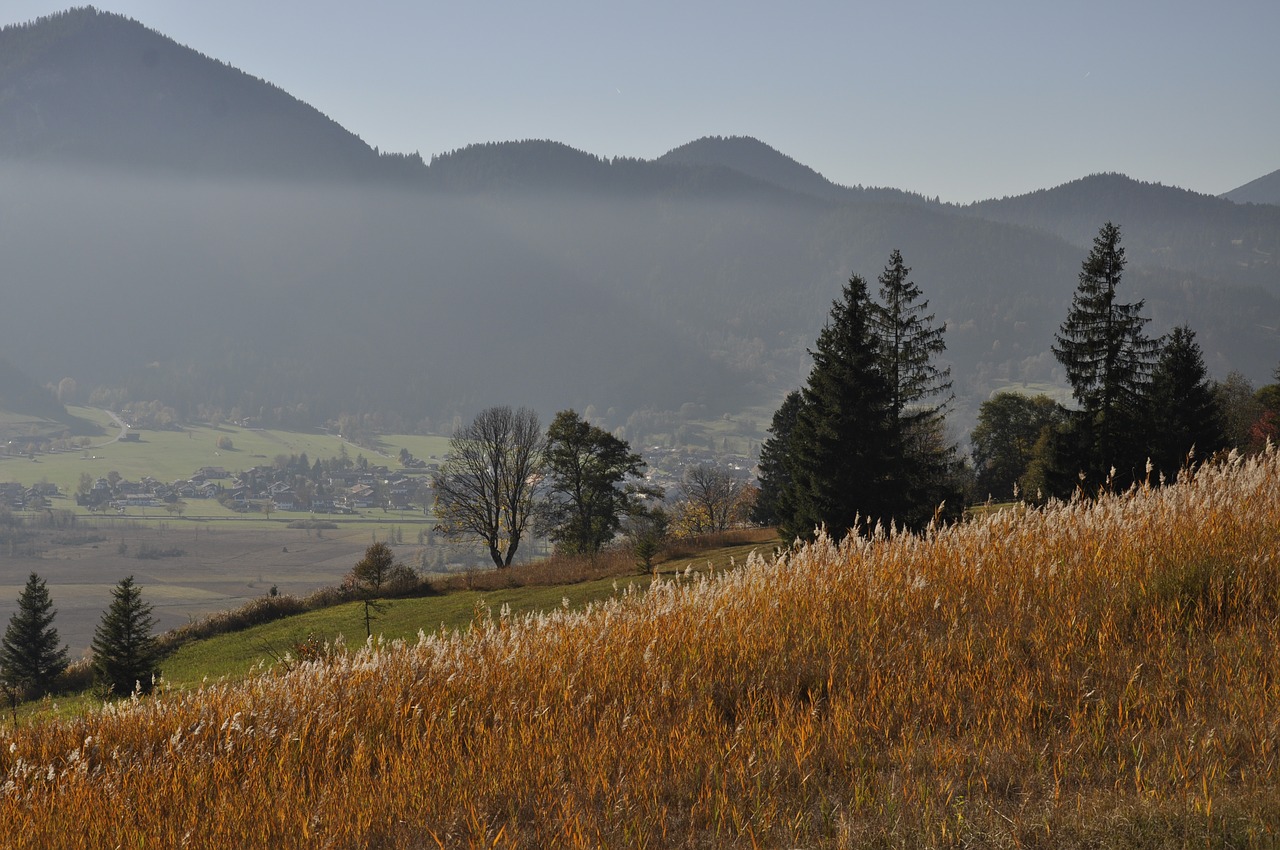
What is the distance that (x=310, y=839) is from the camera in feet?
11.8

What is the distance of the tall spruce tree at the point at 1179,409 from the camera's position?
41250mm

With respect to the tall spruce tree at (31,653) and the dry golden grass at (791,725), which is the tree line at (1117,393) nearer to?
the dry golden grass at (791,725)

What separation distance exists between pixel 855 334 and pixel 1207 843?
36192 millimetres

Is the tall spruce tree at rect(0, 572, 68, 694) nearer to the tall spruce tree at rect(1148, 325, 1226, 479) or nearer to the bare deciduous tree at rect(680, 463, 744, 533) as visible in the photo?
the bare deciduous tree at rect(680, 463, 744, 533)

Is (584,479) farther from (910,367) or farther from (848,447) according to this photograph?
(848,447)

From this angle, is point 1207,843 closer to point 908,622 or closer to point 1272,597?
point 908,622

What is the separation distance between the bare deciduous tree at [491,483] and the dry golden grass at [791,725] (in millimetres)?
56212

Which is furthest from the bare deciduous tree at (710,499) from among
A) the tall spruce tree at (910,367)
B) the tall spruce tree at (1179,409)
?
the tall spruce tree at (1179,409)

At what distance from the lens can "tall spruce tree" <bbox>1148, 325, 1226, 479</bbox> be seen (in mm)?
41250

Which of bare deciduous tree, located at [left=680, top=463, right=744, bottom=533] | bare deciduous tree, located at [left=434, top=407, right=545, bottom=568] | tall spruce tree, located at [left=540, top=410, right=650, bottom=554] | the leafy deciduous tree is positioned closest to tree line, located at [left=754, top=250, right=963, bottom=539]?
tall spruce tree, located at [left=540, top=410, right=650, bottom=554]

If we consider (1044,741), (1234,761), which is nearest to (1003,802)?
(1044,741)

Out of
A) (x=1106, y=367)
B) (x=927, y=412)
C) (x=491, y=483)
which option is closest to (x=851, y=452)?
(x=927, y=412)

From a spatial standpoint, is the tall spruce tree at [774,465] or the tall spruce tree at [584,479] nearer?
the tall spruce tree at [584,479]

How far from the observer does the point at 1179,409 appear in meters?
43.3
